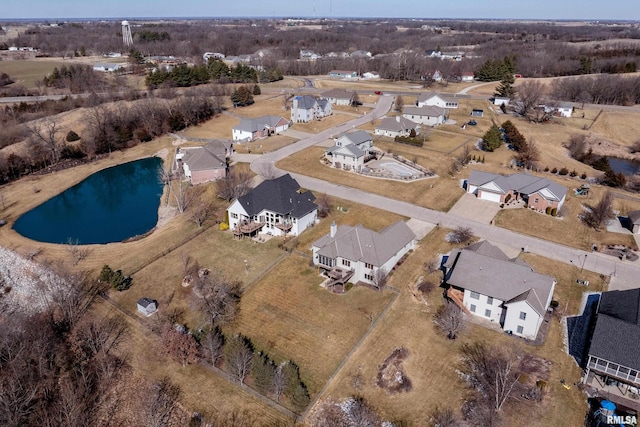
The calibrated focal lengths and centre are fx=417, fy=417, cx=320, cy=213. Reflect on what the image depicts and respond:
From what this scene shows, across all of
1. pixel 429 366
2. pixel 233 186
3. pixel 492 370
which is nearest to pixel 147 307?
pixel 233 186

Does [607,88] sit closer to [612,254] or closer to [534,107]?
[534,107]

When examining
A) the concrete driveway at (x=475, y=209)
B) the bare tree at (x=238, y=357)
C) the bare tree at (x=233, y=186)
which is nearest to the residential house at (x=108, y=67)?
the bare tree at (x=233, y=186)

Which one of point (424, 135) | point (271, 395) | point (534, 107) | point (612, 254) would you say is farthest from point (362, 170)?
point (534, 107)

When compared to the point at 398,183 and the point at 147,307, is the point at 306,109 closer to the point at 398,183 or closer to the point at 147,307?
the point at 398,183

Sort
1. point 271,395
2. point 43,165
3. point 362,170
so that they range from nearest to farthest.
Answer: point 271,395 < point 362,170 < point 43,165

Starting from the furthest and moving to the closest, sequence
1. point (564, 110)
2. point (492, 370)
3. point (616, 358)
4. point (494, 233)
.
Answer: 1. point (564, 110)
2. point (494, 233)
3. point (492, 370)
4. point (616, 358)

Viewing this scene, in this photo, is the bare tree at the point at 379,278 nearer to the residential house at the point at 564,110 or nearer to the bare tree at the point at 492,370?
the bare tree at the point at 492,370

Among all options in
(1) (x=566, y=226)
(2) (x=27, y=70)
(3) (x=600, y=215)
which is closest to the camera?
(3) (x=600, y=215)
